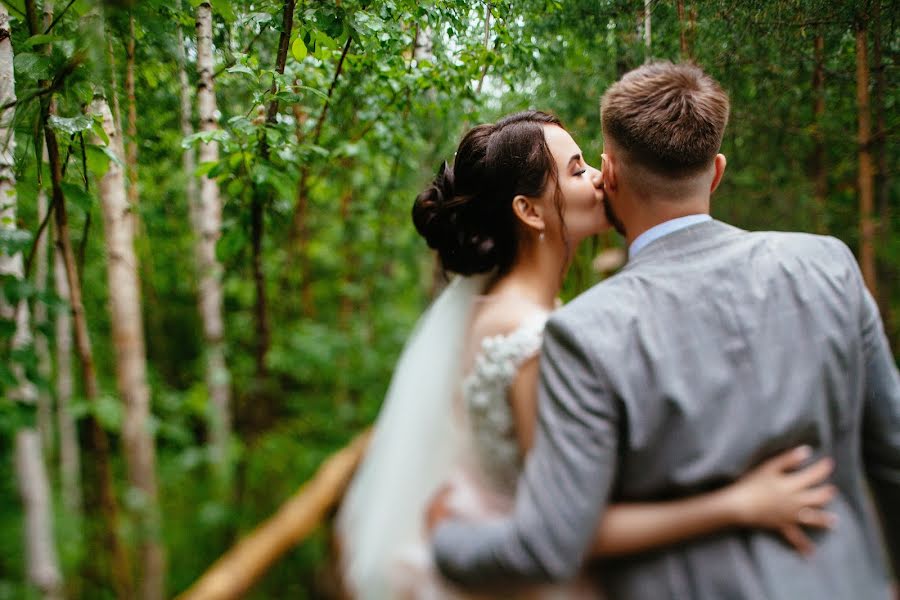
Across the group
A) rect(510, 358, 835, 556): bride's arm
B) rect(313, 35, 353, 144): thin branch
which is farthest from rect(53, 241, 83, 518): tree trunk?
rect(510, 358, 835, 556): bride's arm

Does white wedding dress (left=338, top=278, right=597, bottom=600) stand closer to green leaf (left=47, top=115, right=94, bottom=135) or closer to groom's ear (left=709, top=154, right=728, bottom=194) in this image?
groom's ear (left=709, top=154, right=728, bottom=194)

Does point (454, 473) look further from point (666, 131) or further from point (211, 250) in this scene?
point (211, 250)

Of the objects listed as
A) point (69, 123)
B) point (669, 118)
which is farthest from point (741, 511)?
point (69, 123)

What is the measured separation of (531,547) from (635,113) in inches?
30.2

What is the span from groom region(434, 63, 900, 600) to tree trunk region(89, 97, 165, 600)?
1.88 meters

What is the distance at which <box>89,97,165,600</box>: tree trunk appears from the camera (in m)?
2.44

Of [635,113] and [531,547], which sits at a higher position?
[635,113]

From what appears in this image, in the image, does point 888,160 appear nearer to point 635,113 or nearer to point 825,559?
point 635,113

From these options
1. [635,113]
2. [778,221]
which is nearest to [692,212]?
[635,113]

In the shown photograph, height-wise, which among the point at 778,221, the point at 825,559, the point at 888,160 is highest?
the point at 888,160

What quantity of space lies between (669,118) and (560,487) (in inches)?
26.3

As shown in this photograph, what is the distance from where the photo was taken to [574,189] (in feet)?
4.83

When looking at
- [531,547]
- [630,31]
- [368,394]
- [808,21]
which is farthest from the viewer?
[368,394]

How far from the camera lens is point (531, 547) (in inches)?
34.6
